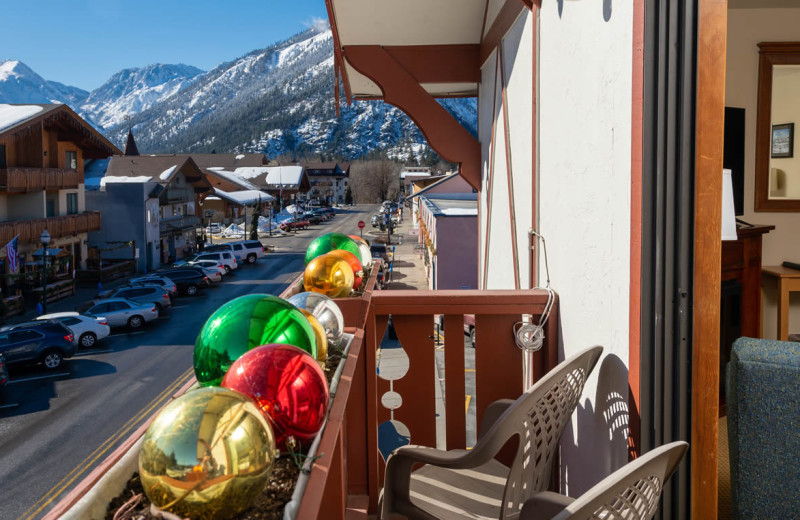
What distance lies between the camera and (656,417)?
2363mm

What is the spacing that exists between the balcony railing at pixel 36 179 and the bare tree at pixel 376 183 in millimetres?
99599

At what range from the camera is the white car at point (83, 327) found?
21984mm

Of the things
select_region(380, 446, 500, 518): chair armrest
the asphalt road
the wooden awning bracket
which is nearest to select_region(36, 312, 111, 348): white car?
the asphalt road

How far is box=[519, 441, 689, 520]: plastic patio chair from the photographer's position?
165 cm

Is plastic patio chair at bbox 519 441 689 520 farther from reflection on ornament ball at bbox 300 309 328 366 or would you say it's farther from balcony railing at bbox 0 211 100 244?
balcony railing at bbox 0 211 100 244

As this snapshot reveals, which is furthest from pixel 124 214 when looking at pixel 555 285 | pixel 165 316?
pixel 555 285

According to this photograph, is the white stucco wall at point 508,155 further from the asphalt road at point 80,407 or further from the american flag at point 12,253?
the american flag at point 12,253

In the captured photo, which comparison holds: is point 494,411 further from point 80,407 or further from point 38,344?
point 38,344

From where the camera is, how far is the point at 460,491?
291cm

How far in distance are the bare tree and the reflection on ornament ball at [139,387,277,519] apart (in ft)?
430

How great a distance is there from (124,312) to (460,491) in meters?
24.5

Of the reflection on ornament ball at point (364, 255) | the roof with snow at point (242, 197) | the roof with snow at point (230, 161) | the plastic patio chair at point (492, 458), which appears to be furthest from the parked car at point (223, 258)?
the roof with snow at point (230, 161)

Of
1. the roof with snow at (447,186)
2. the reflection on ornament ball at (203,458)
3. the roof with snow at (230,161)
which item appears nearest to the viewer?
the reflection on ornament ball at (203,458)

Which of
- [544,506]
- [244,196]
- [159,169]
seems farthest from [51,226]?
[244,196]
